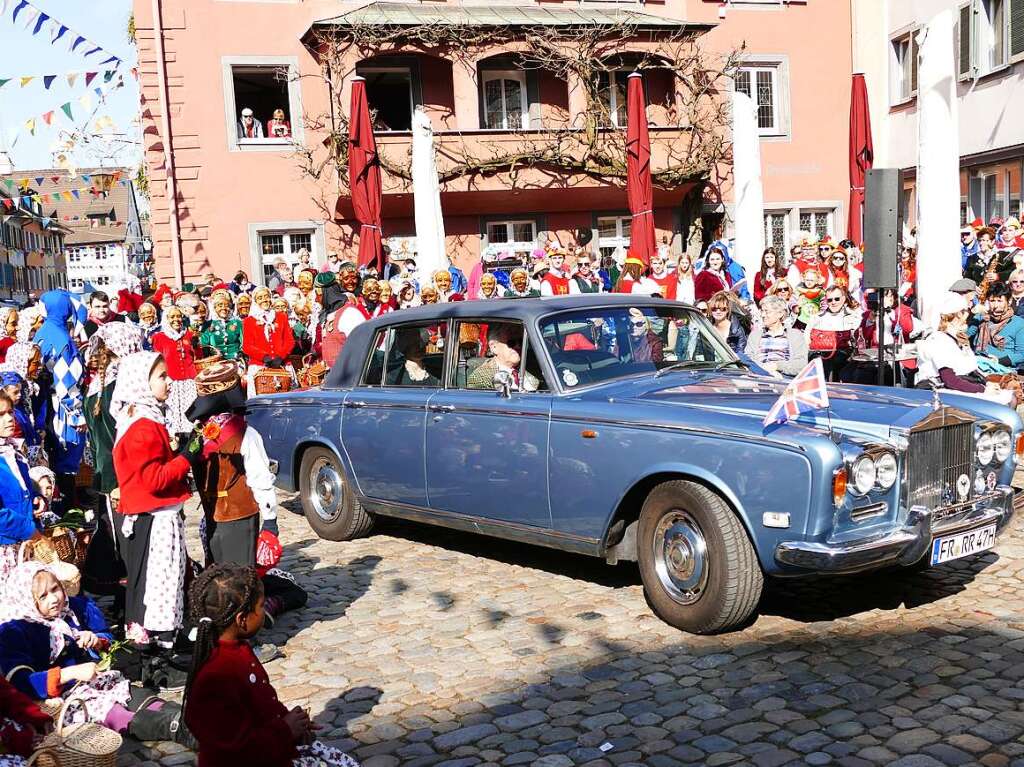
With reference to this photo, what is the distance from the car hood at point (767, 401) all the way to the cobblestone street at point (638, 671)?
3.59 feet

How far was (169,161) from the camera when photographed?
22.3 meters

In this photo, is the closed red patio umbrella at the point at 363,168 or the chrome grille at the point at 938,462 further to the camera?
the closed red patio umbrella at the point at 363,168

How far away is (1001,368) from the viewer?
10.1 meters

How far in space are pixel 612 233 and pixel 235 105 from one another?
9166 mm

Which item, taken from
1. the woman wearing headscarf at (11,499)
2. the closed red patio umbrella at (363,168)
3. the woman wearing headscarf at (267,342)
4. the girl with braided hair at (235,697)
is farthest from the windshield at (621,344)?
the closed red patio umbrella at (363,168)

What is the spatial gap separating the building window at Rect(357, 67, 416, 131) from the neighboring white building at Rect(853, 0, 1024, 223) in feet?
35.4

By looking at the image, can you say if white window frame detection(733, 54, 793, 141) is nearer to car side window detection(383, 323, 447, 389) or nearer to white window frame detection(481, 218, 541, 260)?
white window frame detection(481, 218, 541, 260)

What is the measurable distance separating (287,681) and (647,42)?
70.7 ft

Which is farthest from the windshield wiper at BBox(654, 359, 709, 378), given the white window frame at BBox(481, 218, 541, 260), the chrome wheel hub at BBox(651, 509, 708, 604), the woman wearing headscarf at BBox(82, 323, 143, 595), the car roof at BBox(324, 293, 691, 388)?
the white window frame at BBox(481, 218, 541, 260)

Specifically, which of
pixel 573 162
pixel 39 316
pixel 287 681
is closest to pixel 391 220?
pixel 573 162

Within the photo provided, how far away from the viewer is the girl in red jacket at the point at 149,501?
5387mm

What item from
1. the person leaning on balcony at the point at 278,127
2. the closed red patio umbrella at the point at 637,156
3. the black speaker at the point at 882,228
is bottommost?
the black speaker at the point at 882,228

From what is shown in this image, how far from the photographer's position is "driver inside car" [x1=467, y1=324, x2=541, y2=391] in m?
6.68

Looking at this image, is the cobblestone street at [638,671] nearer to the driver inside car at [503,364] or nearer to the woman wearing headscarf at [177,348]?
the driver inside car at [503,364]
